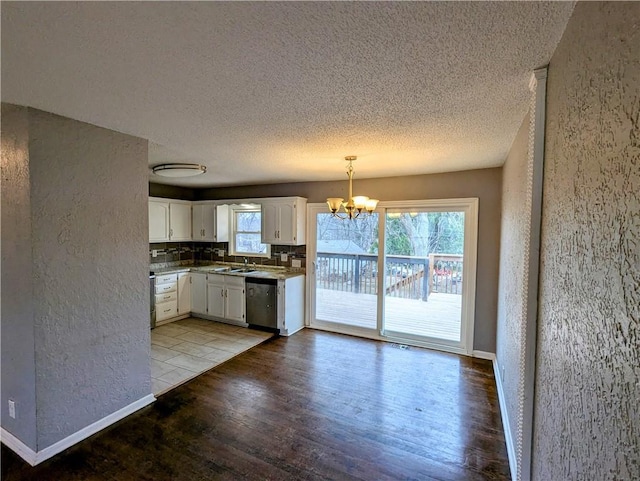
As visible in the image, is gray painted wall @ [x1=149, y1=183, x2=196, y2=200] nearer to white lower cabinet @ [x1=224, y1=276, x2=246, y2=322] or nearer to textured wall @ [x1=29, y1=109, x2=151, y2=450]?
white lower cabinet @ [x1=224, y1=276, x2=246, y2=322]

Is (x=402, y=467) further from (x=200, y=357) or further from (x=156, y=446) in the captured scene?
(x=200, y=357)

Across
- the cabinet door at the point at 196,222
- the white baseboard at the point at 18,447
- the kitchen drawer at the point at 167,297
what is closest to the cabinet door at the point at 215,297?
the kitchen drawer at the point at 167,297

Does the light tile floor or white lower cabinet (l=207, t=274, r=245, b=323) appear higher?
white lower cabinet (l=207, t=274, r=245, b=323)

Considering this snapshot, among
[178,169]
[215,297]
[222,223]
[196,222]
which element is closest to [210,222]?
[222,223]

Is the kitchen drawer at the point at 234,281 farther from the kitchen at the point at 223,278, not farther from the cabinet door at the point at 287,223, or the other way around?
the cabinet door at the point at 287,223

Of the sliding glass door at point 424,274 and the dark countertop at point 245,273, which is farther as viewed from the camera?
the dark countertop at point 245,273

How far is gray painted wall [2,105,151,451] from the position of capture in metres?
2.09

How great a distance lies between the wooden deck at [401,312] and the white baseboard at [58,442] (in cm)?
296

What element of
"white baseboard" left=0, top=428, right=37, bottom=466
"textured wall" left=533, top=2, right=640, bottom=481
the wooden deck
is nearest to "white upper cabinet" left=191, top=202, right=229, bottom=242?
the wooden deck

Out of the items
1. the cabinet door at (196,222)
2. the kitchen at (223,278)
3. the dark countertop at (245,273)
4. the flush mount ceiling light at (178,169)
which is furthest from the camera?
the cabinet door at (196,222)

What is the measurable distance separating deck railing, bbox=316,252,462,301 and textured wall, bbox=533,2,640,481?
114 inches

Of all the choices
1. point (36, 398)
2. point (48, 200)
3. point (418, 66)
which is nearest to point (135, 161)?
point (48, 200)

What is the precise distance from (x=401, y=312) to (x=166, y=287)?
3.66 m

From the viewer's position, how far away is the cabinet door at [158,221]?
502 centimetres
